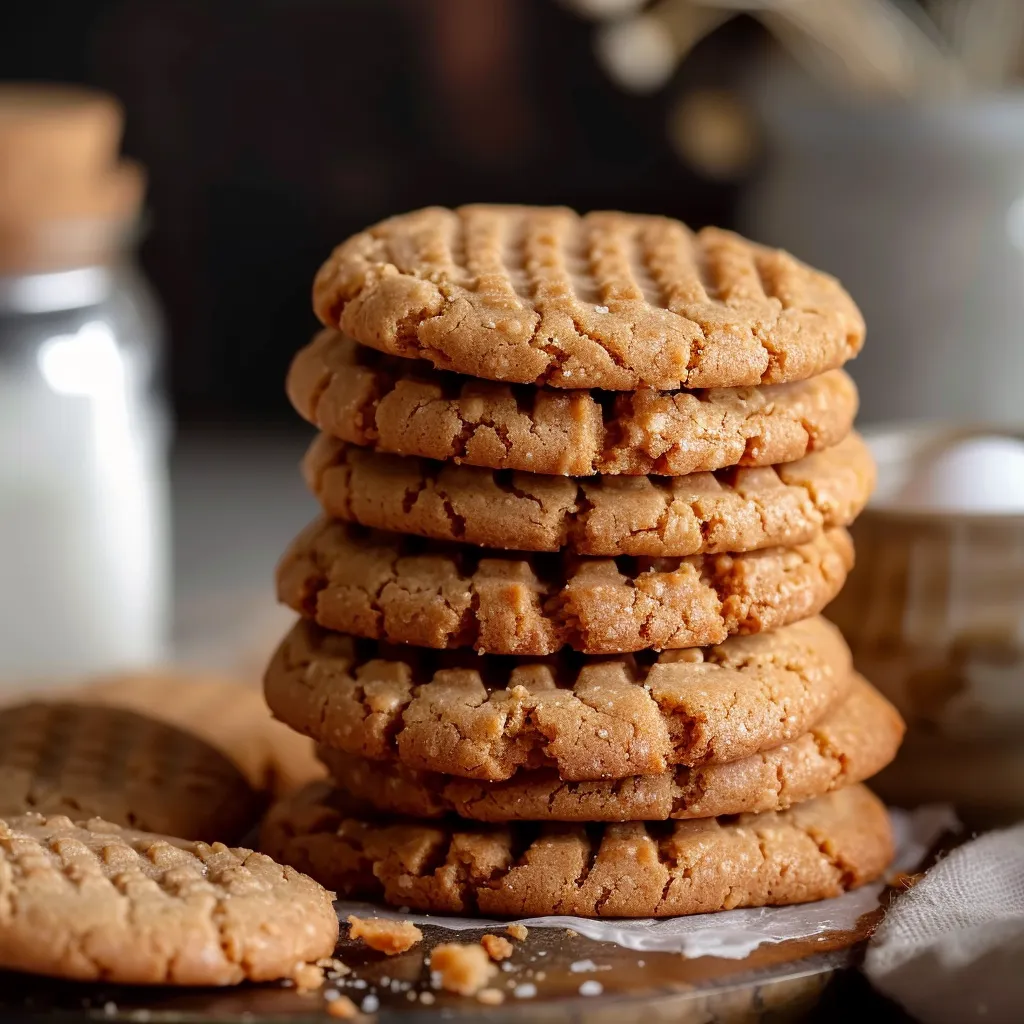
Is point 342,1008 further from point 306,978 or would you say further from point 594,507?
point 594,507

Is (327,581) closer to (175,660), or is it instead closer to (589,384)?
(589,384)

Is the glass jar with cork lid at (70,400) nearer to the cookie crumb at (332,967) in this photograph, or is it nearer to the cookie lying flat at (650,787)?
the cookie lying flat at (650,787)

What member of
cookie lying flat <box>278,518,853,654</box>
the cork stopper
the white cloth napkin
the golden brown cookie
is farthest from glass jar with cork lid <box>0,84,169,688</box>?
the white cloth napkin

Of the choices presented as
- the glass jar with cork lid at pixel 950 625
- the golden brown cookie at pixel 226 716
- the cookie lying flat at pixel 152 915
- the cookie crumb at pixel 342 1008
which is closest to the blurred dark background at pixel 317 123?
the golden brown cookie at pixel 226 716

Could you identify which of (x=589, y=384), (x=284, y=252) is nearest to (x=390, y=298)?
(x=589, y=384)

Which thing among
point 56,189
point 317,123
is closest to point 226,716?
point 56,189
